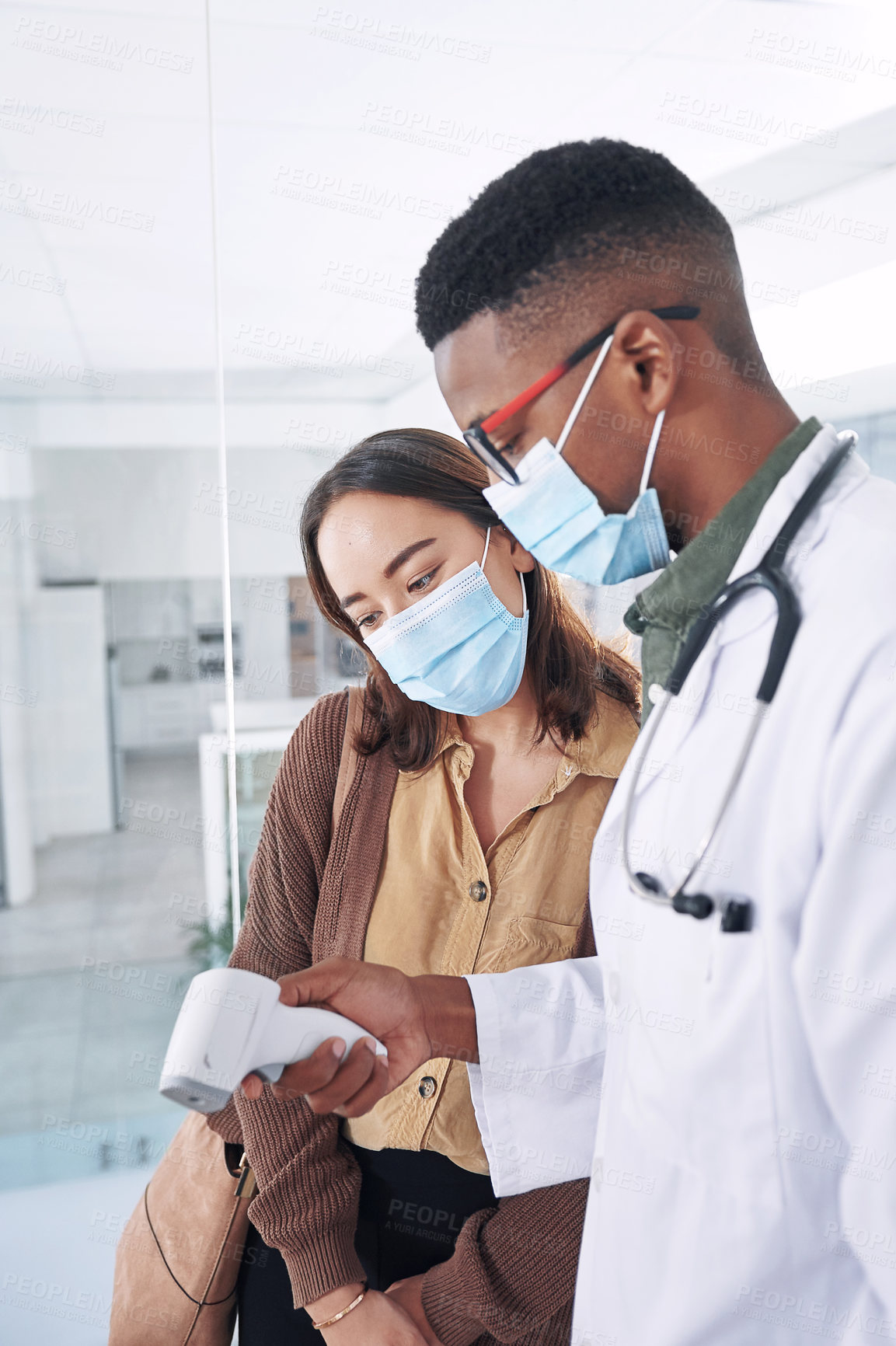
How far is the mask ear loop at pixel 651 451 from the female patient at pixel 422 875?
0.46m

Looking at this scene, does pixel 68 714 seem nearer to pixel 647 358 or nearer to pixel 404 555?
pixel 404 555

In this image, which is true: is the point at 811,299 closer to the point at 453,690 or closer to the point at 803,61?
the point at 803,61

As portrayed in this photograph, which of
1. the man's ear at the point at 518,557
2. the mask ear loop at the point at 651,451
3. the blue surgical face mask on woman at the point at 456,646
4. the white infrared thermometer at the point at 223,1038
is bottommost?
the white infrared thermometer at the point at 223,1038

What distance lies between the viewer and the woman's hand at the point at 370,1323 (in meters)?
1.18

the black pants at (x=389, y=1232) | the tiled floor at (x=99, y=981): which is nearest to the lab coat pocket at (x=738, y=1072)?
the black pants at (x=389, y=1232)

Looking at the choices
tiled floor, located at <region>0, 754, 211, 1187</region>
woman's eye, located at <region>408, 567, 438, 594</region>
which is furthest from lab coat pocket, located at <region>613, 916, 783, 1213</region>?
tiled floor, located at <region>0, 754, 211, 1187</region>

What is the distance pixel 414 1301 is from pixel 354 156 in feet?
6.96

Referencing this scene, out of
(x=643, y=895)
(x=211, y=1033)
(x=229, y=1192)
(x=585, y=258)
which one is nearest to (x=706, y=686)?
(x=643, y=895)

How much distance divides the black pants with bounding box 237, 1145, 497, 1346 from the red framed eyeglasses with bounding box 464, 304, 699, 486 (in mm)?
961

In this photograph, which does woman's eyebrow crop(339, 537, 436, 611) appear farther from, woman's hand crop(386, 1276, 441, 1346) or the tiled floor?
the tiled floor

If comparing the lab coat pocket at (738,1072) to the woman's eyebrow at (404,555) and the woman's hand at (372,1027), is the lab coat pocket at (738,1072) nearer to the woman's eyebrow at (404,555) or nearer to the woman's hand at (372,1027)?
the woman's hand at (372,1027)

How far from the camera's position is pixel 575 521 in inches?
37.2

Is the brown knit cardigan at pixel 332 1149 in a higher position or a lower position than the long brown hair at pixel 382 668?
lower

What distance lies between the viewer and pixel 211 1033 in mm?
843
